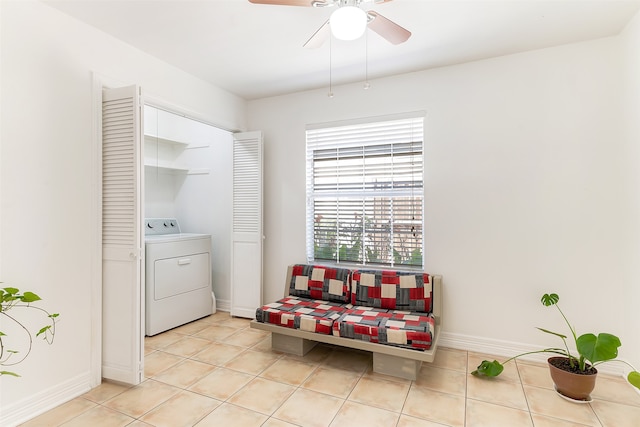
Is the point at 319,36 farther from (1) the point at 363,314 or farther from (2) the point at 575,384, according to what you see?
(2) the point at 575,384

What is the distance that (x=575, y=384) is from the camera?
2.18 m

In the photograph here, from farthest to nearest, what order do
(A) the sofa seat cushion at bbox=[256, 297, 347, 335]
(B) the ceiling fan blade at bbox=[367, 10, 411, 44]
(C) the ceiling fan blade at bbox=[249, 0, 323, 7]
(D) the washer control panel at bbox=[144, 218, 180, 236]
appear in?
(D) the washer control panel at bbox=[144, 218, 180, 236] < (A) the sofa seat cushion at bbox=[256, 297, 347, 335] < (B) the ceiling fan blade at bbox=[367, 10, 411, 44] < (C) the ceiling fan blade at bbox=[249, 0, 323, 7]

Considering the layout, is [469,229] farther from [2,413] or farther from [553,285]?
[2,413]

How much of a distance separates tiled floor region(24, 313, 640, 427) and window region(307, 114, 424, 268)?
108 cm

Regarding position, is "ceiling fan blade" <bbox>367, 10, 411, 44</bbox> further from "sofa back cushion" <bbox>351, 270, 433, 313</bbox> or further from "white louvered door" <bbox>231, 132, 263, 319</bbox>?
"white louvered door" <bbox>231, 132, 263, 319</bbox>

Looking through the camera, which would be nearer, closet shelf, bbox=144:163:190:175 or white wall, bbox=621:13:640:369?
white wall, bbox=621:13:640:369

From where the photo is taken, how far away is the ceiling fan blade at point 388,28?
6.23 feet

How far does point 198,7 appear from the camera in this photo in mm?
2268

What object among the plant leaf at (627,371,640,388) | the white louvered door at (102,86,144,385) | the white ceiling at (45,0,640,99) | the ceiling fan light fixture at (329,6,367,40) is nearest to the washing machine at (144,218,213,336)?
the white louvered door at (102,86,144,385)

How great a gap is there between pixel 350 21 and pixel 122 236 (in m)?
2.09

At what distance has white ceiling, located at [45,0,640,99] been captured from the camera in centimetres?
226

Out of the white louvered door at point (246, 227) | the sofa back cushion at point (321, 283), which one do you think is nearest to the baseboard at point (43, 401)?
the white louvered door at point (246, 227)

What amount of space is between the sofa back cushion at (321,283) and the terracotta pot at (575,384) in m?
1.70

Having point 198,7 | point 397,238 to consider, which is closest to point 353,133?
point 397,238
